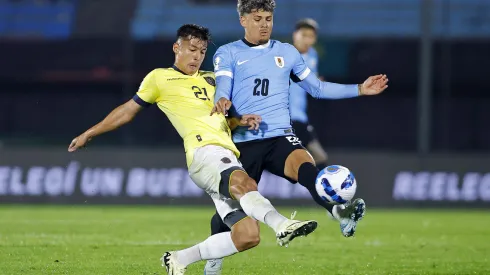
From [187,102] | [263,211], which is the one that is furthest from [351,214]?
[187,102]

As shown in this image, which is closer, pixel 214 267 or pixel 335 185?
pixel 335 185

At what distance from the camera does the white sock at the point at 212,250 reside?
7.02m

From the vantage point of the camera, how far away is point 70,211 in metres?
15.5

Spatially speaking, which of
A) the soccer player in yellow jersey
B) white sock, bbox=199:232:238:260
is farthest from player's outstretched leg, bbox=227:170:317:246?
white sock, bbox=199:232:238:260

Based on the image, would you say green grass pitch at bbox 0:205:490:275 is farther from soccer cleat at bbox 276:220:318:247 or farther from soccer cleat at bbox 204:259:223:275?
soccer cleat at bbox 276:220:318:247

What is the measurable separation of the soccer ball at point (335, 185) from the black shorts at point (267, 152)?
531mm

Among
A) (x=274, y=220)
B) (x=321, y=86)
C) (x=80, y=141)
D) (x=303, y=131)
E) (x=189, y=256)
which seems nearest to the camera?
(x=274, y=220)

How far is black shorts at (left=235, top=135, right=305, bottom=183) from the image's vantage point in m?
7.70

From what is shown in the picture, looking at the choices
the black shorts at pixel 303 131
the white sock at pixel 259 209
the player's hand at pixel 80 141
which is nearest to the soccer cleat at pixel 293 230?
the white sock at pixel 259 209

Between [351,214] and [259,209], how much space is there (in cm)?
79

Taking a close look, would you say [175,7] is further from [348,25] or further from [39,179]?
[39,179]

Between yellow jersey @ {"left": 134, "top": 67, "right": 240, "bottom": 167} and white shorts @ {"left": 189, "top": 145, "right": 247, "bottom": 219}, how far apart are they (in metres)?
0.14

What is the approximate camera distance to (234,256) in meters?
9.62

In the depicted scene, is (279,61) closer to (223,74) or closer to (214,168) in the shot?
(223,74)
